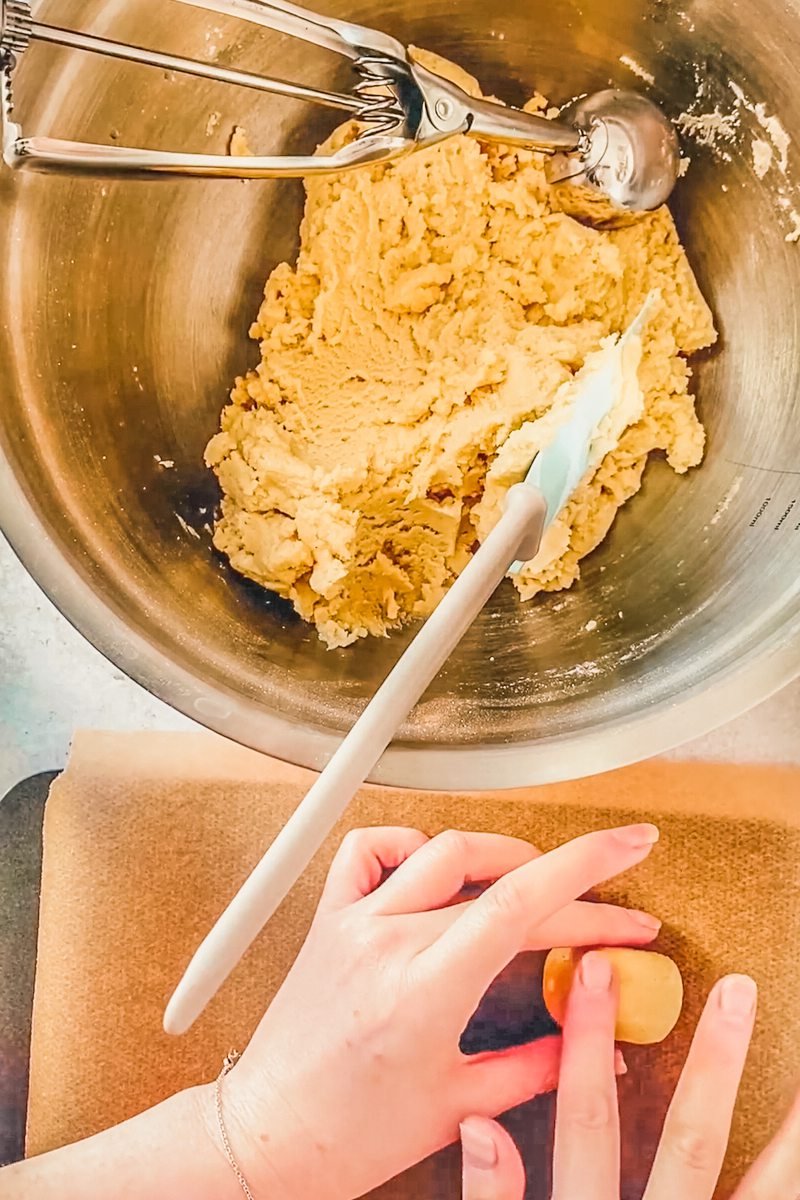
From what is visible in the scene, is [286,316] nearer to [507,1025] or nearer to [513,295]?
[513,295]

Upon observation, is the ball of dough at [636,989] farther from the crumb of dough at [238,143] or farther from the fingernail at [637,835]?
the crumb of dough at [238,143]

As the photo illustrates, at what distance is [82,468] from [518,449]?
28cm

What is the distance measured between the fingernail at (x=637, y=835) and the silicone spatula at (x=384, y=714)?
0.32 m

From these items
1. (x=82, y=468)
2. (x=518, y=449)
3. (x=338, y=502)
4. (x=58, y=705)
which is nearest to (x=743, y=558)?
(x=518, y=449)

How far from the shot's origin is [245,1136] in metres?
0.79

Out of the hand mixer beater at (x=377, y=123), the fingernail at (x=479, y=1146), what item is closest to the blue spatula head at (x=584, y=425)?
the hand mixer beater at (x=377, y=123)

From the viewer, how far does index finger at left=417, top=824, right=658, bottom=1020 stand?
0.73 metres

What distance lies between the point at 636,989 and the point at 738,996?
0.09 m

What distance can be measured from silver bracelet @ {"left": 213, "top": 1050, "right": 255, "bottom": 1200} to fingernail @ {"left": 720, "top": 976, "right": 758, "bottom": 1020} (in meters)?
0.41

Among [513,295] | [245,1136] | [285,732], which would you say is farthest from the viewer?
[245,1136]

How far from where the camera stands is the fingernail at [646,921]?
0.82m

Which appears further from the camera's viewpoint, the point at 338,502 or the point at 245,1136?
the point at 245,1136

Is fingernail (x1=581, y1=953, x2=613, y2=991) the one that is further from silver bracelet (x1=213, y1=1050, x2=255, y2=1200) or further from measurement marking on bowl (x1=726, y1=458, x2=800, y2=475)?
measurement marking on bowl (x1=726, y1=458, x2=800, y2=475)

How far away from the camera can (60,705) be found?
2.76 feet
